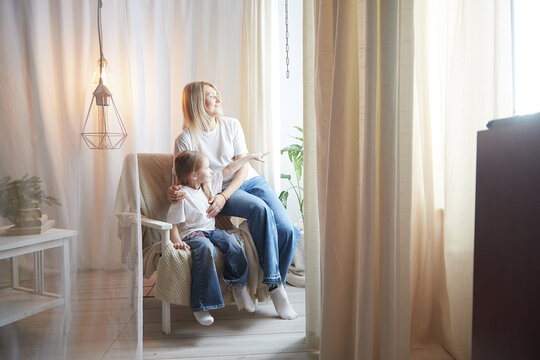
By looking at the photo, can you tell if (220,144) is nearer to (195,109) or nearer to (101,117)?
(195,109)

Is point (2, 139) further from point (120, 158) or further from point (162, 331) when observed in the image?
point (162, 331)

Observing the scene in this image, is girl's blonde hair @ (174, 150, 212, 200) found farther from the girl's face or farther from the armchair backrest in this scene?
the armchair backrest

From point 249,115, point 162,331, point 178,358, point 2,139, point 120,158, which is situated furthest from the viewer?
point 249,115

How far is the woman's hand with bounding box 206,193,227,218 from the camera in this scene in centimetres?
227

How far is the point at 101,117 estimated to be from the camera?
131 centimetres

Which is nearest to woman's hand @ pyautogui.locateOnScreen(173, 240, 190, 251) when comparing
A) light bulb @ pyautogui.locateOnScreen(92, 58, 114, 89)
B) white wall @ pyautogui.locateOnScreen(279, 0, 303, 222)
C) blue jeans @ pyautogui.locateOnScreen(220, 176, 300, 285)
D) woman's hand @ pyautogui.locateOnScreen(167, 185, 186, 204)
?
woman's hand @ pyautogui.locateOnScreen(167, 185, 186, 204)

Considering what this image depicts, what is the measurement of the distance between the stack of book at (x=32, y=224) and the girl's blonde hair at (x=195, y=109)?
130cm

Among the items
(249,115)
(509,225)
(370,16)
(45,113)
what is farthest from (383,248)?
(249,115)

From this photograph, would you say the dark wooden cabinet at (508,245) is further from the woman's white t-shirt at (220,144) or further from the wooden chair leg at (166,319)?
the woman's white t-shirt at (220,144)

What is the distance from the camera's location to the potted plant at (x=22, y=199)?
1.14 m

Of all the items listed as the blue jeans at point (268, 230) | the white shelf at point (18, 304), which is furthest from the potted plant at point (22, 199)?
the blue jeans at point (268, 230)

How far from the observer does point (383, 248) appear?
126 cm

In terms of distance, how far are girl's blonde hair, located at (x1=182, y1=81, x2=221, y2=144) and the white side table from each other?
1292 mm

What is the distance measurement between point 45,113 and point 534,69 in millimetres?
1613
